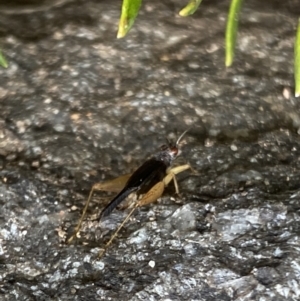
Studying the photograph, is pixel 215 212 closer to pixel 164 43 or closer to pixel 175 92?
pixel 175 92

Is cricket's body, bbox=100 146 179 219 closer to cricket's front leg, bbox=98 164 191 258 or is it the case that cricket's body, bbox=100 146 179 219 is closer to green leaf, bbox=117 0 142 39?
cricket's front leg, bbox=98 164 191 258

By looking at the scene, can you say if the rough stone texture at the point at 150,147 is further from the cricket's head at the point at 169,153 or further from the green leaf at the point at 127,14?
the green leaf at the point at 127,14

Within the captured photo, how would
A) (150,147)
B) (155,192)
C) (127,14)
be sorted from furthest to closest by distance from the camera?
(150,147) → (155,192) → (127,14)

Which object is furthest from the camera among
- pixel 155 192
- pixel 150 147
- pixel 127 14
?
pixel 150 147

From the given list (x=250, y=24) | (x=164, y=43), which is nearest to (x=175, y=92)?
(x=164, y=43)

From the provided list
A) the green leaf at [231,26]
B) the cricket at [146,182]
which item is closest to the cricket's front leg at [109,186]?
the cricket at [146,182]

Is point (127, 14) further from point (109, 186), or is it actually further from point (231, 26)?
point (109, 186)

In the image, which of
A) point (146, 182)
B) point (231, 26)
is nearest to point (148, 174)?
point (146, 182)

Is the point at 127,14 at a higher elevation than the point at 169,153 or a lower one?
higher
